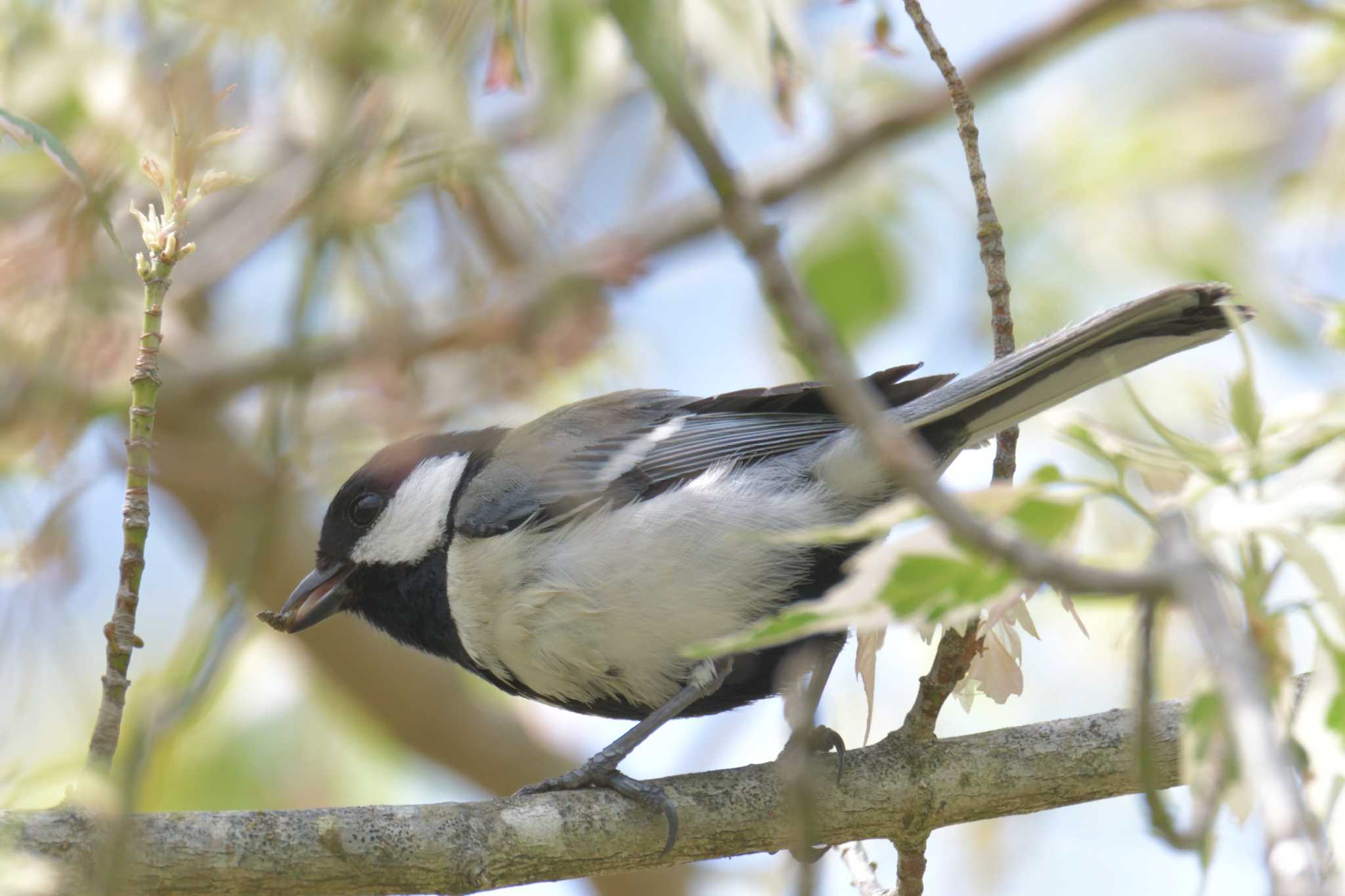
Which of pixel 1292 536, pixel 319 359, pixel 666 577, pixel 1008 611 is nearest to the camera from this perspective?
pixel 1292 536

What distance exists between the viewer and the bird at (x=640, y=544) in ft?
9.50

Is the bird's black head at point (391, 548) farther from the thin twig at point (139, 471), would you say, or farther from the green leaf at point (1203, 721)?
the green leaf at point (1203, 721)

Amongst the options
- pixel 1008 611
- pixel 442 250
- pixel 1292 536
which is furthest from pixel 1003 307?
pixel 442 250

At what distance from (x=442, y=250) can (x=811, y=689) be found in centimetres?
142

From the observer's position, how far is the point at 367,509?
11.6 ft

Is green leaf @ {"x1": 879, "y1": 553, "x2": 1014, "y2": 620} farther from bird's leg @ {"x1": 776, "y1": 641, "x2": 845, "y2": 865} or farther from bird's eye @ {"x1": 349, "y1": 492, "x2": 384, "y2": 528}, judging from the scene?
bird's eye @ {"x1": 349, "y1": 492, "x2": 384, "y2": 528}

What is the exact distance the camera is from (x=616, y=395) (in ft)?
11.9

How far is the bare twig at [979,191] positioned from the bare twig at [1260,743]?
1.50 meters

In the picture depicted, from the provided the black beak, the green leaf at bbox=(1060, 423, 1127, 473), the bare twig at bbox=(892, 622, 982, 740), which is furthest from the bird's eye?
the green leaf at bbox=(1060, 423, 1127, 473)

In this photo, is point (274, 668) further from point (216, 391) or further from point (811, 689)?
point (811, 689)

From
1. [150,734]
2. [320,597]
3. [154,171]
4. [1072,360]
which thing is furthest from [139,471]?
[1072,360]

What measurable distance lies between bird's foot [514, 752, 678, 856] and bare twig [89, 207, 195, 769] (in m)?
0.96

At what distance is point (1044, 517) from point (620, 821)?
151cm

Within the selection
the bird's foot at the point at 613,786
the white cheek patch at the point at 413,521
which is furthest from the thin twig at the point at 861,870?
the white cheek patch at the point at 413,521
